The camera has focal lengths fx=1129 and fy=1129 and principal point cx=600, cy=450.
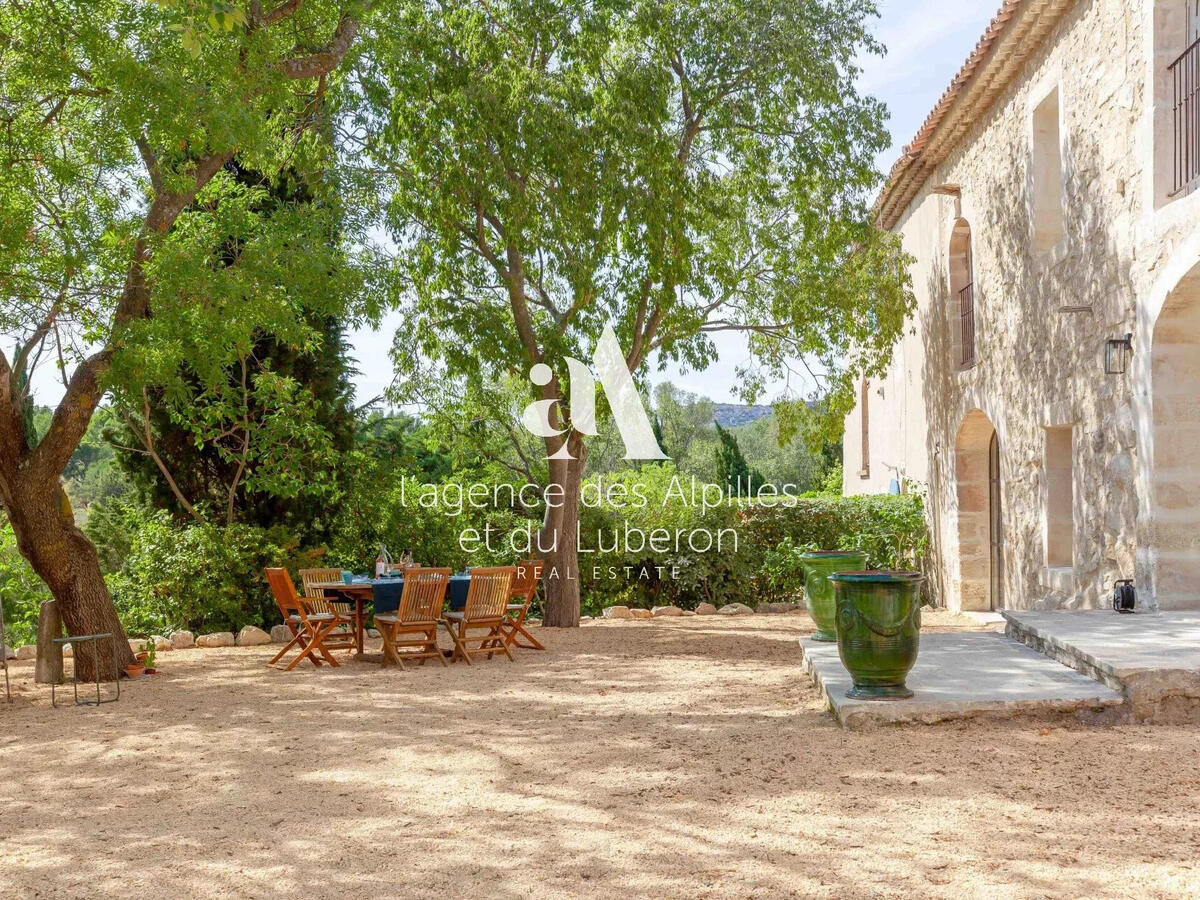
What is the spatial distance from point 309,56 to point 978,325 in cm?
686

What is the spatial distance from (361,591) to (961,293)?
7359mm

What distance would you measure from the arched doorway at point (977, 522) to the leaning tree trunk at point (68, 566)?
8325mm

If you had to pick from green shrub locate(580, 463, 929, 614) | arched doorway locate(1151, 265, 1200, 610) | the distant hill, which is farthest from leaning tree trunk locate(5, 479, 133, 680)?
the distant hill

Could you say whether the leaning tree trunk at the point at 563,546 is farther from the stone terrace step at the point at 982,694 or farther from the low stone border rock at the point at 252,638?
the stone terrace step at the point at 982,694

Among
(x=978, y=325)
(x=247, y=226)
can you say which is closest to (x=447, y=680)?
(x=247, y=226)

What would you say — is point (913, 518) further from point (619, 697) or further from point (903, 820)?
point (903, 820)

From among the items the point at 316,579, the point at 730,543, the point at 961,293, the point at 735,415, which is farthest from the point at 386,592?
the point at 735,415

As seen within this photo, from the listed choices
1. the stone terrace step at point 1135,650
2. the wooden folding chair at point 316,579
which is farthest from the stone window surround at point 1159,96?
the wooden folding chair at point 316,579

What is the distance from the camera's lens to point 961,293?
486 inches

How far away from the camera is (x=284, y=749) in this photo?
18.8 feet

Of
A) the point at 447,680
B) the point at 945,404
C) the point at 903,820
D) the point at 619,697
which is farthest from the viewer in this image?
the point at 945,404

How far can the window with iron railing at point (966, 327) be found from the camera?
12000mm

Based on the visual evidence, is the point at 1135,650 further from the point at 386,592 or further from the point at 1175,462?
the point at 386,592

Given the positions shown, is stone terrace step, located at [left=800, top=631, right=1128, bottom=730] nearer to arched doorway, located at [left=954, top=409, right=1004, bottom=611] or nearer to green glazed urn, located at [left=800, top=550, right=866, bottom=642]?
green glazed urn, located at [left=800, top=550, right=866, bottom=642]
